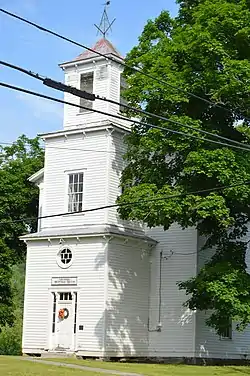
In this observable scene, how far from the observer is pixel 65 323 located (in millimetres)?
29453

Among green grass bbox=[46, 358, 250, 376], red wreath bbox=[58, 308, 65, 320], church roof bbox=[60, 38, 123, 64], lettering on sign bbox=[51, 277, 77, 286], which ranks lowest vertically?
green grass bbox=[46, 358, 250, 376]

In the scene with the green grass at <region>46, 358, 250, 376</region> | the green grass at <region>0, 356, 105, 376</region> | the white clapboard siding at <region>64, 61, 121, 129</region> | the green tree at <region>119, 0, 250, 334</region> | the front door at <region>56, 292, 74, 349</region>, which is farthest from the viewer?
the white clapboard siding at <region>64, 61, 121, 129</region>

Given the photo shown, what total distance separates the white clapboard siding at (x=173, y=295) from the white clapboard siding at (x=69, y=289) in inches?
135

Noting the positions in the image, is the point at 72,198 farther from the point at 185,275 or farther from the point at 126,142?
the point at 185,275

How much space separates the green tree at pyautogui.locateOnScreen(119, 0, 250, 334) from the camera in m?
25.2

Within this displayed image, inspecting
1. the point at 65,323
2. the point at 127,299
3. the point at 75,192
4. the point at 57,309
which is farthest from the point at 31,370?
the point at 75,192

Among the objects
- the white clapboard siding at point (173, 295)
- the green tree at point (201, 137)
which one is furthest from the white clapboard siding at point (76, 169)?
the white clapboard siding at point (173, 295)

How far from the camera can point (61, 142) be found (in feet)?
104

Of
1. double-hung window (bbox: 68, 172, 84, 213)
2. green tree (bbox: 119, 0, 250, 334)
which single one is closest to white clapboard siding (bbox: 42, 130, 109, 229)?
double-hung window (bbox: 68, 172, 84, 213)

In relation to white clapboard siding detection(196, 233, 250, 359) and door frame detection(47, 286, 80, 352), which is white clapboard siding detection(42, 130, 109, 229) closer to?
door frame detection(47, 286, 80, 352)

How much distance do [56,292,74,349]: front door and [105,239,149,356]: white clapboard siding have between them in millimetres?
1742

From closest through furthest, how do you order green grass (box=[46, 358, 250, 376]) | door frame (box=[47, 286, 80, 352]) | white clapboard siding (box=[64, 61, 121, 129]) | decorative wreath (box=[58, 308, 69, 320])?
green grass (box=[46, 358, 250, 376]), door frame (box=[47, 286, 80, 352]), decorative wreath (box=[58, 308, 69, 320]), white clapboard siding (box=[64, 61, 121, 129])

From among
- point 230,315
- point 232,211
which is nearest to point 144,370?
point 230,315

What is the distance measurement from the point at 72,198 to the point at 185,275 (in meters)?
6.09
